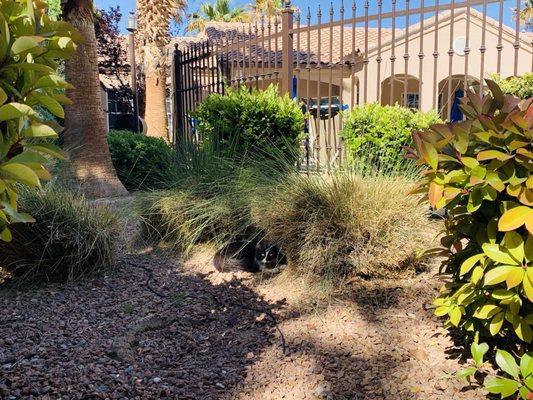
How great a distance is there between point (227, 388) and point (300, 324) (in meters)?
0.74

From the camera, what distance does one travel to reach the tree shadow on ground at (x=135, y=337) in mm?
2715

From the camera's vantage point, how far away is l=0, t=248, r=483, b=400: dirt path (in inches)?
104

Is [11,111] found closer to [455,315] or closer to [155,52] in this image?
[455,315]

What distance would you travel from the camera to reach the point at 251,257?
172 inches

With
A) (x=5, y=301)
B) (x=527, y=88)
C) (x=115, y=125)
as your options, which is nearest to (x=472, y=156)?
(x=5, y=301)

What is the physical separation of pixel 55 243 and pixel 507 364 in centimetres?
335

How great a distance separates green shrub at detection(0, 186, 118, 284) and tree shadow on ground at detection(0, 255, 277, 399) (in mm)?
150

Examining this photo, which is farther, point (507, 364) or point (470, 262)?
point (470, 262)

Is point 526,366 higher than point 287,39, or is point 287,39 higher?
point 287,39

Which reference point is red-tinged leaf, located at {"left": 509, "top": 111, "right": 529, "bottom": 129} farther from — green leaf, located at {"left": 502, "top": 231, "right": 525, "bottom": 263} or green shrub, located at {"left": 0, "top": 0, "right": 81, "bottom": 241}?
green shrub, located at {"left": 0, "top": 0, "right": 81, "bottom": 241}

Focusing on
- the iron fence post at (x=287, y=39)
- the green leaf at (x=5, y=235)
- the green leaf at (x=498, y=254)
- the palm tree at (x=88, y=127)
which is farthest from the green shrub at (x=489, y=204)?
the palm tree at (x=88, y=127)

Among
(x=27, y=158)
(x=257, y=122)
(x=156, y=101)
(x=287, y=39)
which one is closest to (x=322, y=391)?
(x=27, y=158)

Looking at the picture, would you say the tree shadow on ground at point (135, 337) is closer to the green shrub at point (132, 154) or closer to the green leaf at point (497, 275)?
the green leaf at point (497, 275)

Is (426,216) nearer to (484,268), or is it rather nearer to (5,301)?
(484,268)
